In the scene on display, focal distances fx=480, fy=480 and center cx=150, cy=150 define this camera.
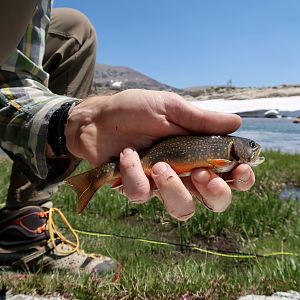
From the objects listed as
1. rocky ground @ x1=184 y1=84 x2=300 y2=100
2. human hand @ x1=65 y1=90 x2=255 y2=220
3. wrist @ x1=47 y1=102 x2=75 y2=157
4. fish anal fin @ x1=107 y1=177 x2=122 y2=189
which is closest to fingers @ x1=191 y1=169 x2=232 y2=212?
human hand @ x1=65 y1=90 x2=255 y2=220

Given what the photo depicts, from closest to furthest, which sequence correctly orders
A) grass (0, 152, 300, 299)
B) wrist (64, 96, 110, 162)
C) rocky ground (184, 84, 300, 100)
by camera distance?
Answer: 1. wrist (64, 96, 110, 162)
2. grass (0, 152, 300, 299)
3. rocky ground (184, 84, 300, 100)

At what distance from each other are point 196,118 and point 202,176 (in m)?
0.20

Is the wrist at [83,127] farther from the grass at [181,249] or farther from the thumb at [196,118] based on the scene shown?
Result: the grass at [181,249]

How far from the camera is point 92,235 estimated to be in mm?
3365

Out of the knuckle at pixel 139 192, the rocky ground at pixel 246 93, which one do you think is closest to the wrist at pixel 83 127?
the knuckle at pixel 139 192

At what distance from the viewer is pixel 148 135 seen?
1.76 meters

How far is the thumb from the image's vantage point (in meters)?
1.59

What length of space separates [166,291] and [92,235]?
1.40 m

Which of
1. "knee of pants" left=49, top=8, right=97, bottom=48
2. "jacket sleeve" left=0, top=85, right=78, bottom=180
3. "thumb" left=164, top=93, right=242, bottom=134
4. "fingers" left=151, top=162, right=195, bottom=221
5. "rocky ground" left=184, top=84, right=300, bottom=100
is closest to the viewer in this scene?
"fingers" left=151, top=162, right=195, bottom=221

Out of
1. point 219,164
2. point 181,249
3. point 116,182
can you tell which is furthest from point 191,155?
point 181,249

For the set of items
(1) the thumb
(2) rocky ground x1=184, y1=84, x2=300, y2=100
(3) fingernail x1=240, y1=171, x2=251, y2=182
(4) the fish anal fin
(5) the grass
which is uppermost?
(1) the thumb

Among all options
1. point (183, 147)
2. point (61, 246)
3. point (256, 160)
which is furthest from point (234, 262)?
point (183, 147)

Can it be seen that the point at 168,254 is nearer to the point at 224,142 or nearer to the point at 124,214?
the point at 124,214

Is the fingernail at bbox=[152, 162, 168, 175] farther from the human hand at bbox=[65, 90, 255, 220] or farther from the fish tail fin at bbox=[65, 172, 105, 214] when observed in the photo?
the fish tail fin at bbox=[65, 172, 105, 214]
